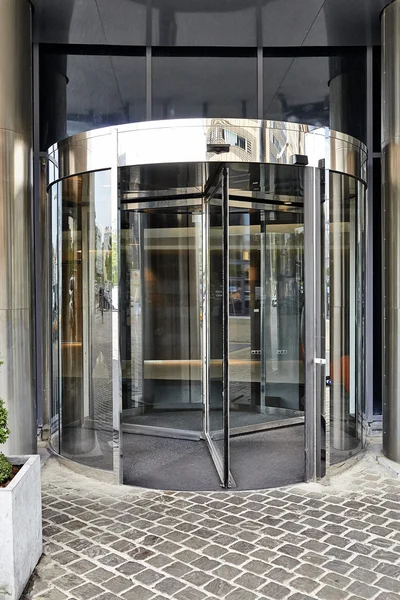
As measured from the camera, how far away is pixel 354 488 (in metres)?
4.90

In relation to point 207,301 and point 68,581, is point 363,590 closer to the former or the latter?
point 68,581

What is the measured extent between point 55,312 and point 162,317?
1971 mm

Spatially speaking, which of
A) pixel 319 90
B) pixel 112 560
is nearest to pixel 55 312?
pixel 112 560

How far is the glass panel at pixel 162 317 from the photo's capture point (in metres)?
7.26

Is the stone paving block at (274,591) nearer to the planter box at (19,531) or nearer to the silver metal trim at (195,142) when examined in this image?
the planter box at (19,531)

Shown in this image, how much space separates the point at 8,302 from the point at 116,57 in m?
3.56

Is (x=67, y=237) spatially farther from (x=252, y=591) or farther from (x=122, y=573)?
(x=252, y=591)

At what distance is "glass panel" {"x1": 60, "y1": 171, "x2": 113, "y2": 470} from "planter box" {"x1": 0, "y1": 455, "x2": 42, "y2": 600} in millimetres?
1580

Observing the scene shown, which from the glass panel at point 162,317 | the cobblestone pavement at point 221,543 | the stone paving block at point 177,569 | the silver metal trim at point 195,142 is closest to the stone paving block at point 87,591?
the cobblestone pavement at point 221,543

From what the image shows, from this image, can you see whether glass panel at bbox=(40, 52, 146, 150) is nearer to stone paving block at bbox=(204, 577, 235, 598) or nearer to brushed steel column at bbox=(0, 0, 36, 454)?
brushed steel column at bbox=(0, 0, 36, 454)

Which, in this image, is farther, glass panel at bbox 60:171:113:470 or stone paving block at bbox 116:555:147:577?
glass panel at bbox 60:171:113:470

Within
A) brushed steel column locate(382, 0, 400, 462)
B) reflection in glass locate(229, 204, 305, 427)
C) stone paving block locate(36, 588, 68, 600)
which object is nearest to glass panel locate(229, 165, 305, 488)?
reflection in glass locate(229, 204, 305, 427)

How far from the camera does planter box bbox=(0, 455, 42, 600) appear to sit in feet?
10.1

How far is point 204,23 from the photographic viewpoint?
6539mm
